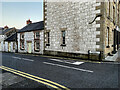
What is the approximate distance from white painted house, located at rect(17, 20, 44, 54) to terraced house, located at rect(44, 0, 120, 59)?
1.78 metres

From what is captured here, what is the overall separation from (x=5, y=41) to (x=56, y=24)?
20.8 m

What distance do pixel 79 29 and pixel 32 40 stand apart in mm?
9921

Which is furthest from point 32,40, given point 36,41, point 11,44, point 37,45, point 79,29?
point 11,44

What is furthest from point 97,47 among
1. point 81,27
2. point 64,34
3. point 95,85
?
point 95,85

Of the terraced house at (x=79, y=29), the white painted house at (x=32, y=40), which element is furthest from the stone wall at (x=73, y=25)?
the white painted house at (x=32, y=40)

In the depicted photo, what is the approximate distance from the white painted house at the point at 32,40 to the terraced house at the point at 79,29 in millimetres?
1780

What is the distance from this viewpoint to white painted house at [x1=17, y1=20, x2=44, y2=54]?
594 inches

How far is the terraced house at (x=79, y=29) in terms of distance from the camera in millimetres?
9117

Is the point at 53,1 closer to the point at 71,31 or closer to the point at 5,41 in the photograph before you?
the point at 71,31

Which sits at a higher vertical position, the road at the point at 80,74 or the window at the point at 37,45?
the window at the point at 37,45

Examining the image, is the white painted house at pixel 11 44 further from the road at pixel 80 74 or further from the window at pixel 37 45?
the road at pixel 80 74

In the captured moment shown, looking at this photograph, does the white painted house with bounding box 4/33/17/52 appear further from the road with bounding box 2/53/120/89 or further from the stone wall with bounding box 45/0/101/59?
the road with bounding box 2/53/120/89

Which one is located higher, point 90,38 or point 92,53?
point 90,38

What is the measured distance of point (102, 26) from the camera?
29.3 ft
